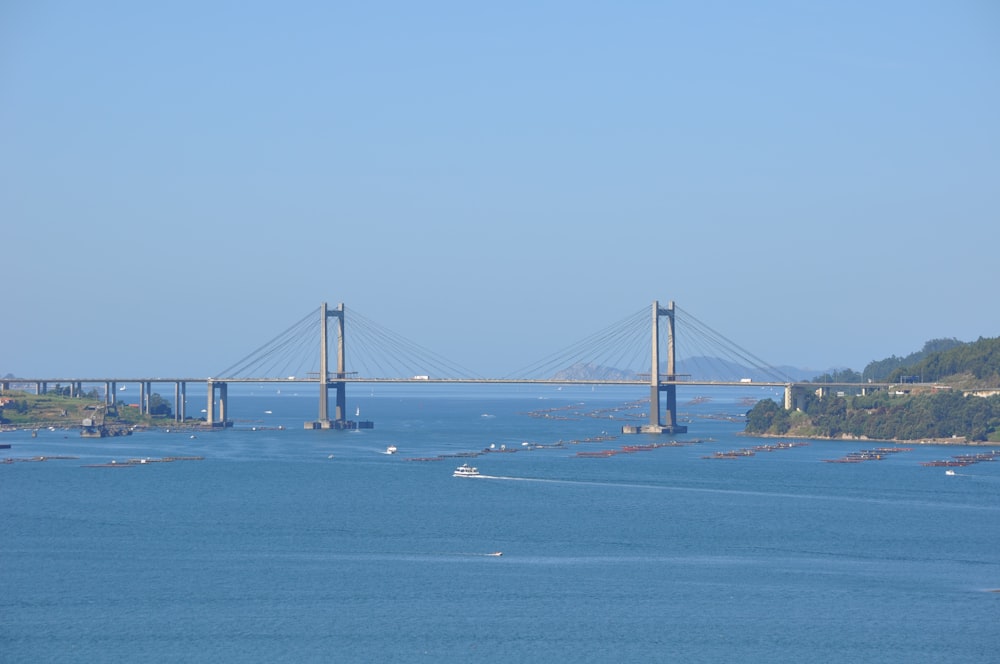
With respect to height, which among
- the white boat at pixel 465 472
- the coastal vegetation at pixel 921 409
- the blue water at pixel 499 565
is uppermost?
the coastal vegetation at pixel 921 409

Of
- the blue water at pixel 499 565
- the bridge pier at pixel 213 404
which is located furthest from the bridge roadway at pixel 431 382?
the blue water at pixel 499 565

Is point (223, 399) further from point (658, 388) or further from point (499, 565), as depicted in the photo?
point (499, 565)

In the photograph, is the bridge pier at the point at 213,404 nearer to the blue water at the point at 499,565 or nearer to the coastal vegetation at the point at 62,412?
the coastal vegetation at the point at 62,412

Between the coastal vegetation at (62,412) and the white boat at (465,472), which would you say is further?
the coastal vegetation at (62,412)

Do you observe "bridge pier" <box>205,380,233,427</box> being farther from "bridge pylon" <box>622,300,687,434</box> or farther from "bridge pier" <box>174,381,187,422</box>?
"bridge pylon" <box>622,300,687,434</box>

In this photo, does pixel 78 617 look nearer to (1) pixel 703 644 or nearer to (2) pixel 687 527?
(1) pixel 703 644
